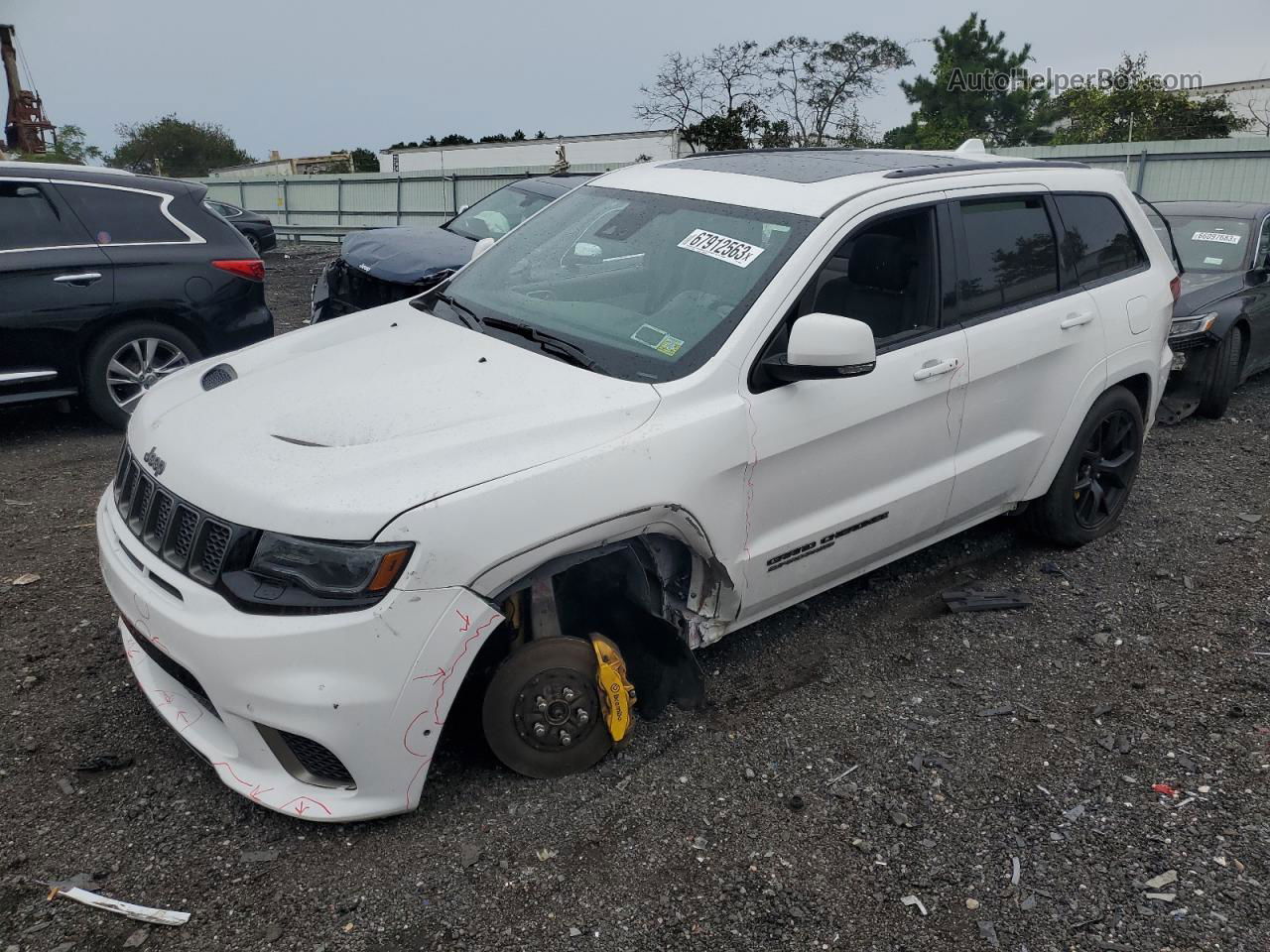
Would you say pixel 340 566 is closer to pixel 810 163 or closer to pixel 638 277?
pixel 638 277

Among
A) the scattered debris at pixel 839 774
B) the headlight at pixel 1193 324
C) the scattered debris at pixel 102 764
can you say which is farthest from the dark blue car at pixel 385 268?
the headlight at pixel 1193 324

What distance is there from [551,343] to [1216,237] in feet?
23.3

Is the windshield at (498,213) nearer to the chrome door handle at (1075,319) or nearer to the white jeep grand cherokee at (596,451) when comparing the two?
the white jeep grand cherokee at (596,451)

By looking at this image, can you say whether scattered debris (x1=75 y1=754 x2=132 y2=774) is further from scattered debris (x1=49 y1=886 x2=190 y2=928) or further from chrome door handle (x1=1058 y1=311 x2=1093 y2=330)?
chrome door handle (x1=1058 y1=311 x2=1093 y2=330)

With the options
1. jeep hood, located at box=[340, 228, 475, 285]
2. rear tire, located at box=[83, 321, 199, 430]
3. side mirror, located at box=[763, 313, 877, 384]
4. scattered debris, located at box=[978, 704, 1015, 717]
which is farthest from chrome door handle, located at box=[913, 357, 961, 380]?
rear tire, located at box=[83, 321, 199, 430]

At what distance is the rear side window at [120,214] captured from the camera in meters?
6.69

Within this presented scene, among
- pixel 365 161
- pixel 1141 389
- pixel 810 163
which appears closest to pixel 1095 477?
pixel 1141 389

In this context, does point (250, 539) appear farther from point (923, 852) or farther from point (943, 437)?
point (943, 437)

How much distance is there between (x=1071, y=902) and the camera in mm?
2791

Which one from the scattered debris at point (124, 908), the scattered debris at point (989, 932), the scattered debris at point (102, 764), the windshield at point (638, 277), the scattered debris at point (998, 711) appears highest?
the windshield at point (638, 277)

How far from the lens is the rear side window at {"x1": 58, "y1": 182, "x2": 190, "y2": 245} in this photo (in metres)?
6.69

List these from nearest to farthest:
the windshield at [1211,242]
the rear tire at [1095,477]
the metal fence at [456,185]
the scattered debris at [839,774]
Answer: the scattered debris at [839,774], the rear tire at [1095,477], the windshield at [1211,242], the metal fence at [456,185]

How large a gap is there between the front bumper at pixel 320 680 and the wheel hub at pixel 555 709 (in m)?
0.32

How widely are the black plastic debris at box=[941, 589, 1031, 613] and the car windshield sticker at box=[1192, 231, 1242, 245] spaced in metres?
5.26
